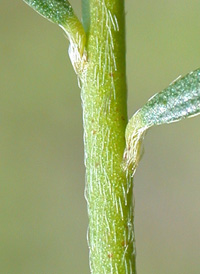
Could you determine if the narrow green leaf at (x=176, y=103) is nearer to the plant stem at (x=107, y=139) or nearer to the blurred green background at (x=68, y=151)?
the plant stem at (x=107, y=139)

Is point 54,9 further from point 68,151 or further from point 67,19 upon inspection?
point 68,151

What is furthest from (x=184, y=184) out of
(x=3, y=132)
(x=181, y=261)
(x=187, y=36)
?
(x=3, y=132)

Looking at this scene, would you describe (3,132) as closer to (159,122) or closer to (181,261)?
(181,261)

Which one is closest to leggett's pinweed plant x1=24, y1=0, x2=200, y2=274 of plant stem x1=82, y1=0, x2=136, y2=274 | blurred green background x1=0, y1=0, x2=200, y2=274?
plant stem x1=82, y1=0, x2=136, y2=274

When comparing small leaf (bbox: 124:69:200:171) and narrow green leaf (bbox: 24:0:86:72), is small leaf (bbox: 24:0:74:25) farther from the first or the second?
small leaf (bbox: 124:69:200:171)

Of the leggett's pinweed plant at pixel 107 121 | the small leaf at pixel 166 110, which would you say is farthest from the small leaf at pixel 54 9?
the small leaf at pixel 166 110

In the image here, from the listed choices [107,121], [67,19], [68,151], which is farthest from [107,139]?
[68,151]
